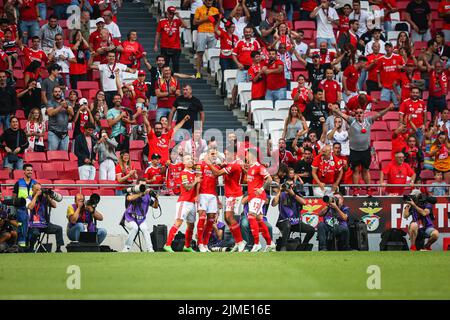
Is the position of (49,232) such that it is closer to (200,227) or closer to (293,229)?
(200,227)

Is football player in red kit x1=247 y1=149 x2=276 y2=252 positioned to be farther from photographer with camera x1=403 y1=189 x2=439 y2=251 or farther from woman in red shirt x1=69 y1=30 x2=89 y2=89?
woman in red shirt x1=69 y1=30 x2=89 y2=89

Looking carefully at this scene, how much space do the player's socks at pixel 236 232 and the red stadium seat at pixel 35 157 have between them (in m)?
5.07

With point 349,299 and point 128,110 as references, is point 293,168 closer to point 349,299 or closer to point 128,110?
point 128,110

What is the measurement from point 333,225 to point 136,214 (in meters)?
3.97

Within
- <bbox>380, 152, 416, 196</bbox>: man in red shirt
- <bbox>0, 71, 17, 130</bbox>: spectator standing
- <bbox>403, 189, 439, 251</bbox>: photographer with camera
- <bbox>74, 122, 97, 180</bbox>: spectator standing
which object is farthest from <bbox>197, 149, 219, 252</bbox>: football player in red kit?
<bbox>0, 71, 17, 130</bbox>: spectator standing

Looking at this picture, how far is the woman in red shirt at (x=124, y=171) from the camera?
2216 cm

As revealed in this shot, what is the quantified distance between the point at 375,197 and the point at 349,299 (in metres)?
9.72

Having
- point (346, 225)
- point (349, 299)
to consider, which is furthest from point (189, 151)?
point (349, 299)

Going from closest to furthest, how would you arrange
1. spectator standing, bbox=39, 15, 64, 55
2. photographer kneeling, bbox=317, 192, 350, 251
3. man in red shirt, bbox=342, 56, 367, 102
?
photographer kneeling, bbox=317, 192, 350, 251 < spectator standing, bbox=39, 15, 64, 55 < man in red shirt, bbox=342, 56, 367, 102

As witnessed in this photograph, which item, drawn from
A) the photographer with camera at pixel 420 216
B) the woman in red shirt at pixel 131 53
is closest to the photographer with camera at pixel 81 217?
the woman in red shirt at pixel 131 53

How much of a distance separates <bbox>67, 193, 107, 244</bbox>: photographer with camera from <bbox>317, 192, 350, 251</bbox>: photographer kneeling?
4.43m

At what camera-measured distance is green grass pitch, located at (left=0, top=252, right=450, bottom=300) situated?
1341 cm

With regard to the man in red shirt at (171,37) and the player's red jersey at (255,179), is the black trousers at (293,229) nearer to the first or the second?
the player's red jersey at (255,179)

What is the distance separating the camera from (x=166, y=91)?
24875 millimetres
